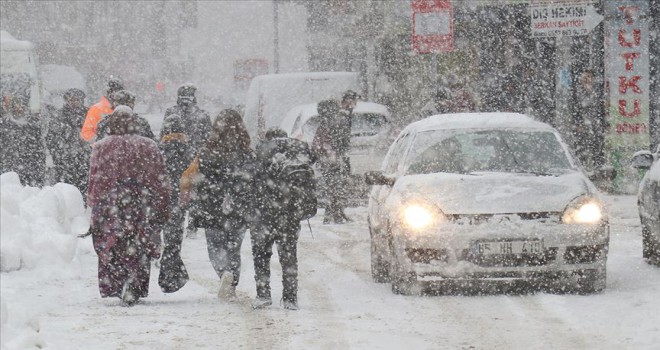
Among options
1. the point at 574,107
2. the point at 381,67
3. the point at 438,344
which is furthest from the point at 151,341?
the point at 381,67

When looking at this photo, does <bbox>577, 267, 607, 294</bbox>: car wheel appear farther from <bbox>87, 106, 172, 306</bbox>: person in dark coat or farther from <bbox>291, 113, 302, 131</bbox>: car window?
<bbox>291, 113, 302, 131</bbox>: car window

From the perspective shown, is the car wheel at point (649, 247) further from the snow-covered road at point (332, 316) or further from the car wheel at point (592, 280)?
the car wheel at point (592, 280)

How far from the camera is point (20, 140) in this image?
61.5 feet

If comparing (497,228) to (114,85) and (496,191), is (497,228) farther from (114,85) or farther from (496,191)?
(114,85)

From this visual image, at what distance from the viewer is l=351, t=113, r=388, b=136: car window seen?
20.3 metres

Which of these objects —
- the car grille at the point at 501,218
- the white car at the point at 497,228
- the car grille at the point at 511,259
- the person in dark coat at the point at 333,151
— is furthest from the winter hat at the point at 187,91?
the car grille at the point at 511,259

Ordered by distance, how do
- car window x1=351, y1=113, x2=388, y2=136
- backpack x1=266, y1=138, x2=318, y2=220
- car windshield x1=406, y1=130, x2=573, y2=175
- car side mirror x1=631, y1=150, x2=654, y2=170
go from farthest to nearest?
car window x1=351, y1=113, x2=388, y2=136 → car side mirror x1=631, y1=150, x2=654, y2=170 → car windshield x1=406, y1=130, x2=573, y2=175 → backpack x1=266, y1=138, x2=318, y2=220

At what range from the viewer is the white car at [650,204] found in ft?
38.6

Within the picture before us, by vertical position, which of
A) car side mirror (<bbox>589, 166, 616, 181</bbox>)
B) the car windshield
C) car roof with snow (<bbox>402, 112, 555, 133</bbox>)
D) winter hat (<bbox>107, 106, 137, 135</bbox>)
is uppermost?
winter hat (<bbox>107, 106, 137, 135</bbox>)

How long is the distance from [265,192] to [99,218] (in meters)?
1.30

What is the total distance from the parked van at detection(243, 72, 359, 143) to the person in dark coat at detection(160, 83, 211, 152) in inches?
331

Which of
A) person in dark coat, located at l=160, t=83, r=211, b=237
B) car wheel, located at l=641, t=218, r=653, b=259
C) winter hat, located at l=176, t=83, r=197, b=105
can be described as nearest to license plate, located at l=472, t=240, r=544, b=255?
car wheel, located at l=641, t=218, r=653, b=259

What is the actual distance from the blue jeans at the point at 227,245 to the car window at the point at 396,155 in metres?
1.53

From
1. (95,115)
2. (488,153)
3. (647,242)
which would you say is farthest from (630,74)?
(488,153)
